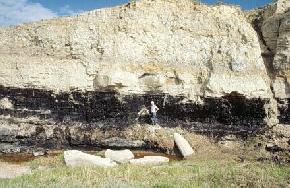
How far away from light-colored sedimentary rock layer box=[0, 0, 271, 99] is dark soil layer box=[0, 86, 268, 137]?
0.38 metres

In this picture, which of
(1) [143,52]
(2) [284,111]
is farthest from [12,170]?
(2) [284,111]

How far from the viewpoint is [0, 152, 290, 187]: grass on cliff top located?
14555mm

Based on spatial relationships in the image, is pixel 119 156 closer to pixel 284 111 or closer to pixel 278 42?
pixel 284 111

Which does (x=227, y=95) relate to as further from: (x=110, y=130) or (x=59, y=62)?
(x=59, y=62)

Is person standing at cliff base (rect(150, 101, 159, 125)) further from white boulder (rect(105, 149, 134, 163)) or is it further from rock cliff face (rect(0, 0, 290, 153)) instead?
white boulder (rect(105, 149, 134, 163))

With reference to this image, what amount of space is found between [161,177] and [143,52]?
11.0 metres

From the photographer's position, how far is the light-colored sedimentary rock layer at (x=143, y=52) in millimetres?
25344

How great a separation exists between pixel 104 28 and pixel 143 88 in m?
3.81

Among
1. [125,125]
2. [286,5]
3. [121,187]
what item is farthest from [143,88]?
[121,187]

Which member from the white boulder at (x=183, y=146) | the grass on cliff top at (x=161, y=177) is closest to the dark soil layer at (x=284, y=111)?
the white boulder at (x=183, y=146)

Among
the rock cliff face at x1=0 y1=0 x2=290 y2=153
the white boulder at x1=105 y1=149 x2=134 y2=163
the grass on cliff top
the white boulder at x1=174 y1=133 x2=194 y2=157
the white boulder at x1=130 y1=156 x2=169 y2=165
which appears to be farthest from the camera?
the rock cliff face at x1=0 y1=0 x2=290 y2=153

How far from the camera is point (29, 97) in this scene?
83.4ft

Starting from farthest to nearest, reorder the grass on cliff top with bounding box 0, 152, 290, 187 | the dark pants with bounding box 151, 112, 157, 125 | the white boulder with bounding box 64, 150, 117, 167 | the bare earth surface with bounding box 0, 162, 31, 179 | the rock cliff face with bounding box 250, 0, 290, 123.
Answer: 1. the rock cliff face with bounding box 250, 0, 290, 123
2. the dark pants with bounding box 151, 112, 157, 125
3. the white boulder with bounding box 64, 150, 117, 167
4. the bare earth surface with bounding box 0, 162, 31, 179
5. the grass on cliff top with bounding box 0, 152, 290, 187

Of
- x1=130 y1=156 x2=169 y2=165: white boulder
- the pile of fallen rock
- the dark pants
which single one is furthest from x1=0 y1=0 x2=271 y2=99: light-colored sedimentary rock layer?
x1=130 y1=156 x2=169 y2=165: white boulder
